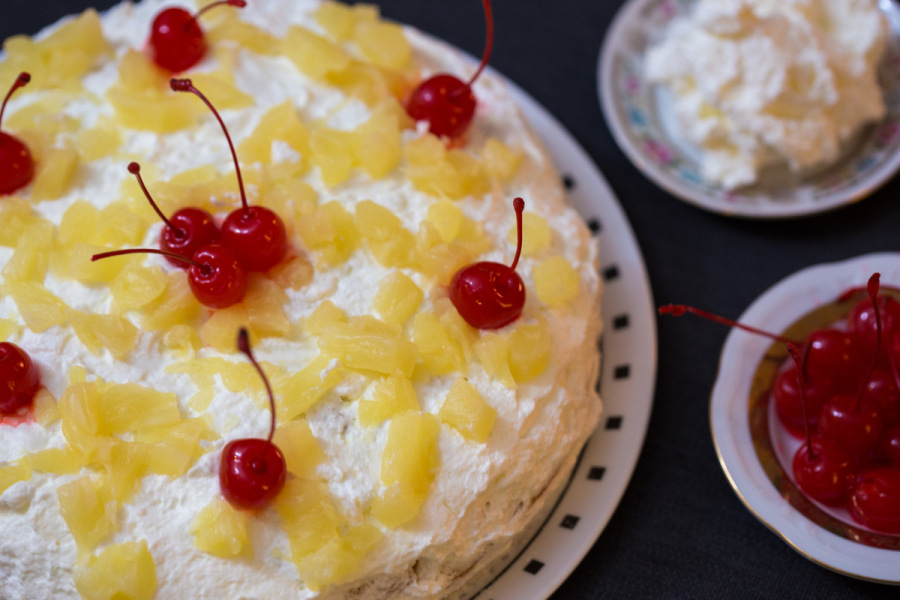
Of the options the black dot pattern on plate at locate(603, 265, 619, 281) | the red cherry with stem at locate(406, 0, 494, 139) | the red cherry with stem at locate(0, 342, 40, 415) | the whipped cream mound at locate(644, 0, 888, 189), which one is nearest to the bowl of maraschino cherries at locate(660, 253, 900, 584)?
→ the black dot pattern on plate at locate(603, 265, 619, 281)

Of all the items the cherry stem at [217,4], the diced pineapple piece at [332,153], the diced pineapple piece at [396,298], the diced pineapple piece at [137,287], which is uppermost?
the cherry stem at [217,4]

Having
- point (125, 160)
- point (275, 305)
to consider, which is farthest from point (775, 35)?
point (125, 160)

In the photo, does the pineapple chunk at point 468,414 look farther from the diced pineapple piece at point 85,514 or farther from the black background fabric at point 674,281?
the diced pineapple piece at point 85,514

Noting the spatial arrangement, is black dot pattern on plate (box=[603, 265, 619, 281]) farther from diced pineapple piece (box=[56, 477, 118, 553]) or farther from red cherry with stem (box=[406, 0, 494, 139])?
diced pineapple piece (box=[56, 477, 118, 553])

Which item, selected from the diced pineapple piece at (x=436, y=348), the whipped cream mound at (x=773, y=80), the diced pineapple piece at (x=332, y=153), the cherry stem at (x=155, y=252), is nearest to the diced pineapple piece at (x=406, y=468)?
the diced pineapple piece at (x=436, y=348)

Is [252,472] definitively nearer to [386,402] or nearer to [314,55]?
[386,402]

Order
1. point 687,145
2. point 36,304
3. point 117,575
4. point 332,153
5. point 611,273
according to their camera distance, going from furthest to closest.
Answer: point 687,145, point 611,273, point 332,153, point 36,304, point 117,575

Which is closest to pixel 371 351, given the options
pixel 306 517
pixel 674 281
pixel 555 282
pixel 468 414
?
pixel 468 414
